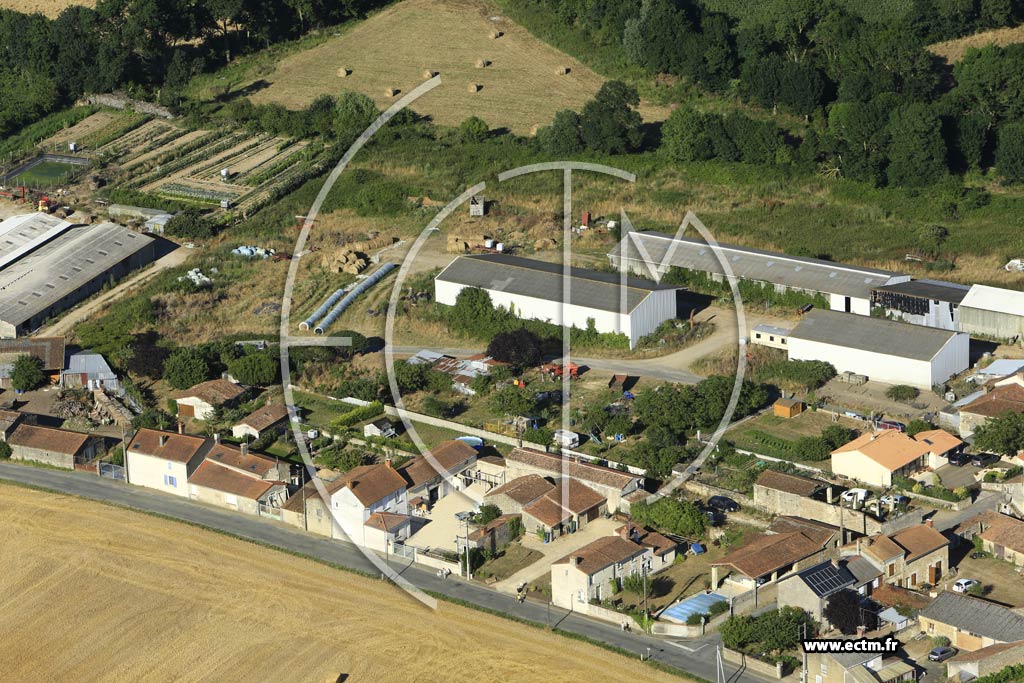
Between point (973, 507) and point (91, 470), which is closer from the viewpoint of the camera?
point (973, 507)

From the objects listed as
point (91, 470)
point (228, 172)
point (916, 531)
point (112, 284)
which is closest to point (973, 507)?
point (916, 531)

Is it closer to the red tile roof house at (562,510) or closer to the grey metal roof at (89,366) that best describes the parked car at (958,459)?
the red tile roof house at (562,510)

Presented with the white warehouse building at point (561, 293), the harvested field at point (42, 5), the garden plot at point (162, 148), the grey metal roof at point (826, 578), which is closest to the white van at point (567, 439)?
the white warehouse building at point (561, 293)

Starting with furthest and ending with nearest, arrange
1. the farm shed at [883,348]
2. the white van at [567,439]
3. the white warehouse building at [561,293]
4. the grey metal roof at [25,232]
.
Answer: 1. the grey metal roof at [25,232]
2. the white warehouse building at [561,293]
3. the farm shed at [883,348]
4. the white van at [567,439]

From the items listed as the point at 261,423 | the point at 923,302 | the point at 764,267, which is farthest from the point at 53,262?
the point at 923,302

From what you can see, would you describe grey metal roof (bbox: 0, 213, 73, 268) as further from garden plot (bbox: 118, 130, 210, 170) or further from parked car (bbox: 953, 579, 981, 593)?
parked car (bbox: 953, 579, 981, 593)

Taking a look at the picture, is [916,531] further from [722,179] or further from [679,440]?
[722,179]

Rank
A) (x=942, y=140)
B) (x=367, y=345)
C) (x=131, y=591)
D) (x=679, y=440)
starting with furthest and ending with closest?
(x=942, y=140), (x=367, y=345), (x=679, y=440), (x=131, y=591)
